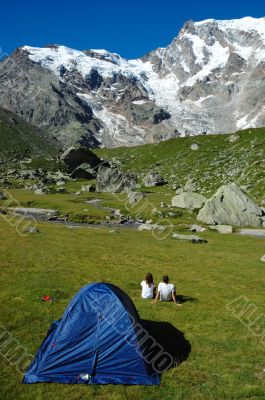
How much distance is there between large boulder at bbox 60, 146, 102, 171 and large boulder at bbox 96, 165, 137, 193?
42675 millimetres

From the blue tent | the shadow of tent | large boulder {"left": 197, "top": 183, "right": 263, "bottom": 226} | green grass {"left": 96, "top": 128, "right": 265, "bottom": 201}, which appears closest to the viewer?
the blue tent

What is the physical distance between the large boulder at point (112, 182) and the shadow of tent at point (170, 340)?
100 m

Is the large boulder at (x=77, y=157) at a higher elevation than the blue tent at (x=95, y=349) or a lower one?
higher

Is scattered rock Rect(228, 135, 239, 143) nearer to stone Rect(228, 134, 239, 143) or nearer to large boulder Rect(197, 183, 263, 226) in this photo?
stone Rect(228, 134, 239, 143)

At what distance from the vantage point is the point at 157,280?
3597cm

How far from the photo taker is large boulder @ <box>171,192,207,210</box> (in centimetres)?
8511

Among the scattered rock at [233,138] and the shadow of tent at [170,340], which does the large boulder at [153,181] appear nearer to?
the scattered rock at [233,138]

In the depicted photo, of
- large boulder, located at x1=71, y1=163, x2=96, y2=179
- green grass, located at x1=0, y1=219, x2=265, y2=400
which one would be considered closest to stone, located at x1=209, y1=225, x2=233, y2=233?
green grass, located at x1=0, y1=219, x2=265, y2=400

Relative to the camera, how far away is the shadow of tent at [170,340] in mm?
21552

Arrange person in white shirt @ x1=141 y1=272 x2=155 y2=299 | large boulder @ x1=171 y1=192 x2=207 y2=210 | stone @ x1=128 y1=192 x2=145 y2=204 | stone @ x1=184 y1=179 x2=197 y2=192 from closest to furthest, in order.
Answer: person in white shirt @ x1=141 y1=272 x2=155 y2=299 < large boulder @ x1=171 y1=192 x2=207 y2=210 < stone @ x1=128 y1=192 x2=145 y2=204 < stone @ x1=184 y1=179 x2=197 y2=192

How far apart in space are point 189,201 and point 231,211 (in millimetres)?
16462

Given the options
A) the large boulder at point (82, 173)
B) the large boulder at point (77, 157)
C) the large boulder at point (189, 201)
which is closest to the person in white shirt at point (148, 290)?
the large boulder at point (189, 201)

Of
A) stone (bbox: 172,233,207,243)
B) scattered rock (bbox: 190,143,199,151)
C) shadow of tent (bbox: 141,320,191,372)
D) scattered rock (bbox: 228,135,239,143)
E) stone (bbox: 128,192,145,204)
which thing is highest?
scattered rock (bbox: 228,135,239,143)

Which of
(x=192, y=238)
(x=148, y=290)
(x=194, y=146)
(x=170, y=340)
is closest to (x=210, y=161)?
(x=194, y=146)
